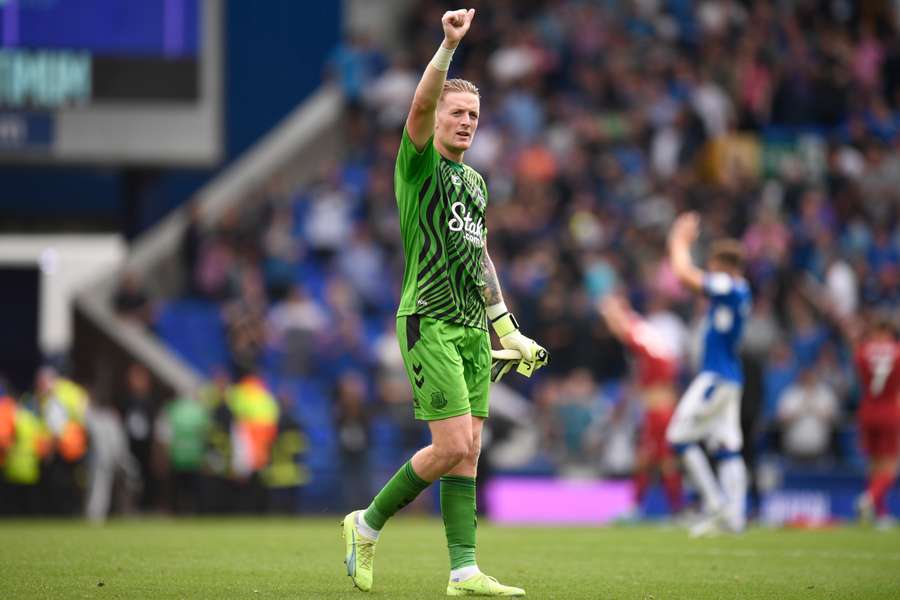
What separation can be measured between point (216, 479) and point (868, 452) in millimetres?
8119

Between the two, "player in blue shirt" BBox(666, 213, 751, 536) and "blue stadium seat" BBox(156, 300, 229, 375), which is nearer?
"player in blue shirt" BBox(666, 213, 751, 536)

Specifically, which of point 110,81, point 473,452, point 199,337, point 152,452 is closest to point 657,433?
point 152,452

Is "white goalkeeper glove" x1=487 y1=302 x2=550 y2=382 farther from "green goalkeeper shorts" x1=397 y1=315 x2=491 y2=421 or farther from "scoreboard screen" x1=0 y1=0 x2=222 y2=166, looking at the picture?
"scoreboard screen" x1=0 y1=0 x2=222 y2=166

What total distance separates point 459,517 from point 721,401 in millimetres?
7142

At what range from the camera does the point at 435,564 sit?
384 inches

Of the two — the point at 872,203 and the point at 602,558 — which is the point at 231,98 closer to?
the point at 872,203

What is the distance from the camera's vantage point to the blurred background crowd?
19.3m

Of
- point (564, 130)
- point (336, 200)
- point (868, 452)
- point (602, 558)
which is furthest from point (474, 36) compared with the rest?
point (602, 558)

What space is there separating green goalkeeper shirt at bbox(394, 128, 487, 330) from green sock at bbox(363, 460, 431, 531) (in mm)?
790

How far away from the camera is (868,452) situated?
16672mm

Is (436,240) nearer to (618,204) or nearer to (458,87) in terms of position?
(458,87)

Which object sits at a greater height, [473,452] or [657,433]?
[657,433]

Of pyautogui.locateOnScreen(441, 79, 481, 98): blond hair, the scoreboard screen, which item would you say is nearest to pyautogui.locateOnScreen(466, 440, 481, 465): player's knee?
pyautogui.locateOnScreen(441, 79, 481, 98): blond hair

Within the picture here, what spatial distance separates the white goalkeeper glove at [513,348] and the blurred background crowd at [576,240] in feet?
31.2
